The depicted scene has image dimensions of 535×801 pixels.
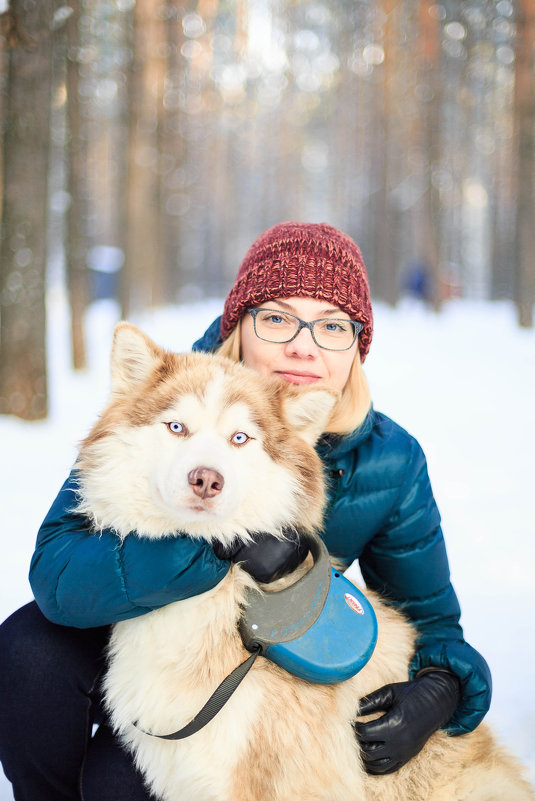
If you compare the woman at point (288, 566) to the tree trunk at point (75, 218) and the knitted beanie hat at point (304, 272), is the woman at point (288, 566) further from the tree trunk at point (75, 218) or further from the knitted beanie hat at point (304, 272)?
the tree trunk at point (75, 218)

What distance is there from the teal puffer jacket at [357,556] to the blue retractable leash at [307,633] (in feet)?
0.57

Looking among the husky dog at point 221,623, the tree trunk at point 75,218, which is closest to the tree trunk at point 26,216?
the tree trunk at point 75,218

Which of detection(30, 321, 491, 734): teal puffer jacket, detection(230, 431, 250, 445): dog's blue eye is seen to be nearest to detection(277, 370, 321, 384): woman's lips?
detection(30, 321, 491, 734): teal puffer jacket

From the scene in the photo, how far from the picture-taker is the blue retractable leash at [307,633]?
1.58 m

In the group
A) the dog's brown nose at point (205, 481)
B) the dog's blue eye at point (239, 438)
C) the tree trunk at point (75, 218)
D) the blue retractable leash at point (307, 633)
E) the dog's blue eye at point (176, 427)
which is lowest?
the blue retractable leash at point (307, 633)

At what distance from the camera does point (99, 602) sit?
1.65m

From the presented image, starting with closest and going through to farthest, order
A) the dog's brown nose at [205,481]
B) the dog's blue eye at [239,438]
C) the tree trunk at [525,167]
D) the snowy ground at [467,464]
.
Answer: the dog's brown nose at [205,481], the dog's blue eye at [239,438], the snowy ground at [467,464], the tree trunk at [525,167]

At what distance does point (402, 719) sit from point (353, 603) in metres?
0.34

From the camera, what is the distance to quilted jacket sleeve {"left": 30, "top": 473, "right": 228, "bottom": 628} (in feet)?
5.37

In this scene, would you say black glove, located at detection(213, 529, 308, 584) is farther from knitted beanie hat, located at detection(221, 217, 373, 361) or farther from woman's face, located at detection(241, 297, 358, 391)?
knitted beanie hat, located at detection(221, 217, 373, 361)

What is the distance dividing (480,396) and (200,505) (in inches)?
291

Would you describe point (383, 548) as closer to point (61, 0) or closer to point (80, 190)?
point (61, 0)

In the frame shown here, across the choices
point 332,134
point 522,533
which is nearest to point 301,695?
point 522,533

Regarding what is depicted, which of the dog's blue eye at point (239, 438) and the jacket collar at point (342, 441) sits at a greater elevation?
the dog's blue eye at point (239, 438)
